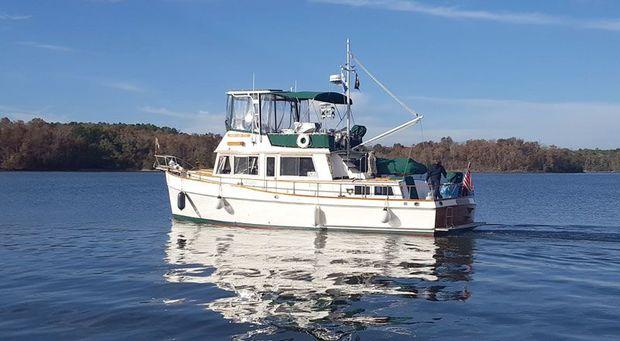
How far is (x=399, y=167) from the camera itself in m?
26.0

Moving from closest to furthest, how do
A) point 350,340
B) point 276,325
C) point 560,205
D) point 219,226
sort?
point 350,340 < point 276,325 < point 219,226 < point 560,205

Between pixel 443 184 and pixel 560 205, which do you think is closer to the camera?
pixel 443 184

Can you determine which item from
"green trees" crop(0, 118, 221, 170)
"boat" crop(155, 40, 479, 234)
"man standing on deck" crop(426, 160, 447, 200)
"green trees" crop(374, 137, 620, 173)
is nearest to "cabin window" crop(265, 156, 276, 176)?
"boat" crop(155, 40, 479, 234)

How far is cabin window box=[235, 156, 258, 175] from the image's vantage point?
2667 cm

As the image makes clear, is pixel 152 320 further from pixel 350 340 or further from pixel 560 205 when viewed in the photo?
pixel 560 205

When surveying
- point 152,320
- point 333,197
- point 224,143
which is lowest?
point 152,320

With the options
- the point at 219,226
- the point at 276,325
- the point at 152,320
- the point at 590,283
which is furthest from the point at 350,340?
the point at 219,226

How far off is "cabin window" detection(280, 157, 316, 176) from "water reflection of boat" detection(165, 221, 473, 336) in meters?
2.47

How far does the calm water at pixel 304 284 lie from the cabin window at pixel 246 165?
2544 mm

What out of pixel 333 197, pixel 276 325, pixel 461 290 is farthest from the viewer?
pixel 333 197

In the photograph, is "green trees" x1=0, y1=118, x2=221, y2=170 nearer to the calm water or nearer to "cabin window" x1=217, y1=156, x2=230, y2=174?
"cabin window" x1=217, y1=156, x2=230, y2=174

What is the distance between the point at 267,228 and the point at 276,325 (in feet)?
45.5

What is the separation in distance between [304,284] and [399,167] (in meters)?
11.7

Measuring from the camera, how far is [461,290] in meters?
14.9
